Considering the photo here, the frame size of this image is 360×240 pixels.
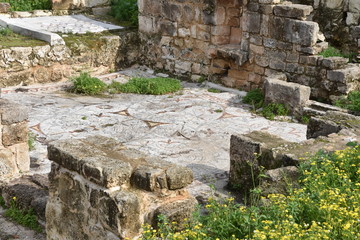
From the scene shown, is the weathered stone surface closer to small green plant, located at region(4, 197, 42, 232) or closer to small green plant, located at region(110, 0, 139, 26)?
small green plant, located at region(4, 197, 42, 232)

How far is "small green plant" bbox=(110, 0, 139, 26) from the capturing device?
1335 cm

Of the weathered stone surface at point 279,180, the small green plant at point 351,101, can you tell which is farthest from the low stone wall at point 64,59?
the weathered stone surface at point 279,180

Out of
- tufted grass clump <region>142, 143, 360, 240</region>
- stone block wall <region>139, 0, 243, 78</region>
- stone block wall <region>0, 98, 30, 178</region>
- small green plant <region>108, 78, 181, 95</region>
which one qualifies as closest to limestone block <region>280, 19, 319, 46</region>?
stone block wall <region>139, 0, 243, 78</region>

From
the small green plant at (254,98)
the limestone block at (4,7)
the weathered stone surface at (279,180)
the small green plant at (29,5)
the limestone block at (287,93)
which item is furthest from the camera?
the small green plant at (29,5)

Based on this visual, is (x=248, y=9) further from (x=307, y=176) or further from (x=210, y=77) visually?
(x=307, y=176)

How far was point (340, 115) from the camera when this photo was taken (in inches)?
308

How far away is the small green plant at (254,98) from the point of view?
33.2 ft

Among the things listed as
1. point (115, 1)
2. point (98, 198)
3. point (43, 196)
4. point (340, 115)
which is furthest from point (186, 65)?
point (98, 198)

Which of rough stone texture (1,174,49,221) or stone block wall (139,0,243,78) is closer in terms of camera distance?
rough stone texture (1,174,49,221)

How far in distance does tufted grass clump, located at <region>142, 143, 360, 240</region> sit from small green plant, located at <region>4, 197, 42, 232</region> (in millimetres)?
1815

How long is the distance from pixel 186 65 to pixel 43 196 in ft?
21.6

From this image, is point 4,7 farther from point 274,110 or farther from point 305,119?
point 305,119

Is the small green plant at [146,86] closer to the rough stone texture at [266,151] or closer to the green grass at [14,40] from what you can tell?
the green grass at [14,40]

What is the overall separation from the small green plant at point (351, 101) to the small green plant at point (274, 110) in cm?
84
